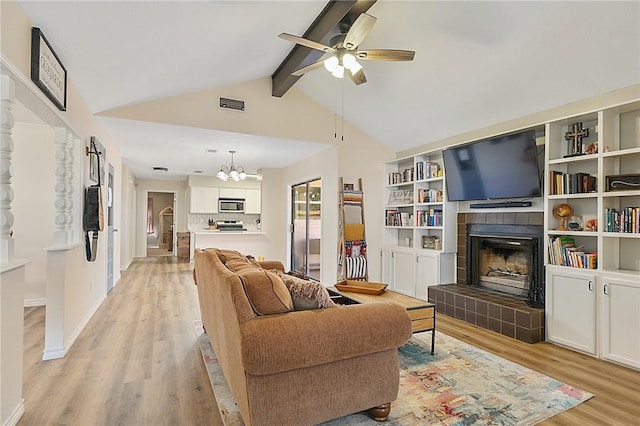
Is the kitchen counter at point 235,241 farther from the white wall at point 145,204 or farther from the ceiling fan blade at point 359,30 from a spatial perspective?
the ceiling fan blade at point 359,30

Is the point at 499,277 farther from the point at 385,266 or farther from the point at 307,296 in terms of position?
the point at 307,296

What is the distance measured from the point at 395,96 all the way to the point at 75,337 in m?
4.57

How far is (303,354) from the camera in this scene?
173cm

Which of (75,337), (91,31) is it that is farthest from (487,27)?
(75,337)

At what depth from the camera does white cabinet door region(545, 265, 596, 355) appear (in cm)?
314

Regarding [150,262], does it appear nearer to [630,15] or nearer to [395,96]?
[395,96]

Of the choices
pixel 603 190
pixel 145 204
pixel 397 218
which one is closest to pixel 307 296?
pixel 603 190

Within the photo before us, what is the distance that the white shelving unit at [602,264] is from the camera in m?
2.92

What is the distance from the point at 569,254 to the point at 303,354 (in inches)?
120

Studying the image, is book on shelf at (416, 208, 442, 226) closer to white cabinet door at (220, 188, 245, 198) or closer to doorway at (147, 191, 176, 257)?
white cabinet door at (220, 188, 245, 198)

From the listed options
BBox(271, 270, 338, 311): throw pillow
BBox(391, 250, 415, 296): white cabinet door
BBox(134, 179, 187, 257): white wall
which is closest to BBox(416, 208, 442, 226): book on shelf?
BBox(391, 250, 415, 296): white cabinet door

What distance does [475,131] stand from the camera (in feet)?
14.8

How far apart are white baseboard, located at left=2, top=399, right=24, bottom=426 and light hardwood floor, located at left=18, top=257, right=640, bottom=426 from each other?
35 mm

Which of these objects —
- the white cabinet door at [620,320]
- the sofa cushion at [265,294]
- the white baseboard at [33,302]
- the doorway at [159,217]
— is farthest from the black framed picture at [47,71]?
the doorway at [159,217]
